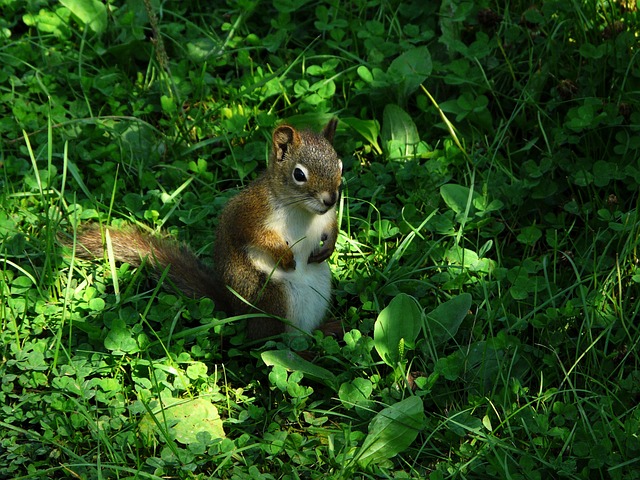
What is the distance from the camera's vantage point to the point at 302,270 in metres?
3.03

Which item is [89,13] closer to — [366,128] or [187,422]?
[366,128]

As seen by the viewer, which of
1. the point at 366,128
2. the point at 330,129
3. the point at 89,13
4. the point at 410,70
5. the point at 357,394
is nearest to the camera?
the point at 357,394

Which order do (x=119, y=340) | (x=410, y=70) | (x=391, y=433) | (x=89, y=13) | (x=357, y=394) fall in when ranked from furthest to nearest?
(x=89, y=13) < (x=410, y=70) < (x=119, y=340) < (x=357, y=394) < (x=391, y=433)

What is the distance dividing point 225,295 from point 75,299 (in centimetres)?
49

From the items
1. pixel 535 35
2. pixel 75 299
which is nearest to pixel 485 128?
pixel 535 35

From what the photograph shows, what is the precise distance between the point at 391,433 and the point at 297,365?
1.27 ft

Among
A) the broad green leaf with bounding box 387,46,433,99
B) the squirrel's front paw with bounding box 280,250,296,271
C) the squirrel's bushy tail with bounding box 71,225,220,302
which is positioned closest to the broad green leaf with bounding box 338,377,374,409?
the squirrel's front paw with bounding box 280,250,296,271

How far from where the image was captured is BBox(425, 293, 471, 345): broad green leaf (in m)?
2.91

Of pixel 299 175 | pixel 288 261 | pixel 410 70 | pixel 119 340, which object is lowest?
pixel 119 340

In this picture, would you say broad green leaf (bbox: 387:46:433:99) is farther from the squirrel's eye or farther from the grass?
the squirrel's eye

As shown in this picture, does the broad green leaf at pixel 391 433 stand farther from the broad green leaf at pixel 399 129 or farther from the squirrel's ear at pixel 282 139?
the broad green leaf at pixel 399 129

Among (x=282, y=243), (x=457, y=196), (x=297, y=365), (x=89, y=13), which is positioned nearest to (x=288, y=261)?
(x=282, y=243)

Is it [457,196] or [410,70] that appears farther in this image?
[410,70]

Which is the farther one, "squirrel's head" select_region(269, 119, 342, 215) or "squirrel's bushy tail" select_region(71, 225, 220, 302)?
"squirrel's bushy tail" select_region(71, 225, 220, 302)
